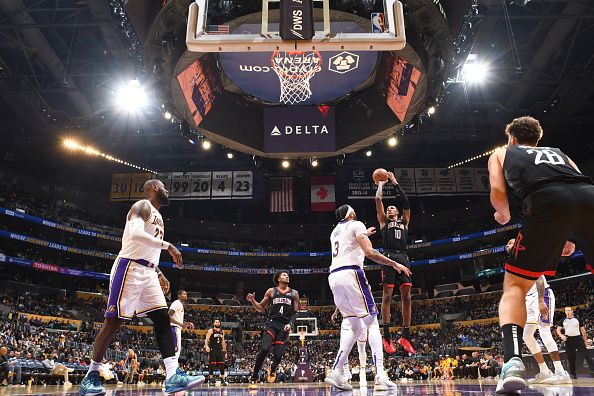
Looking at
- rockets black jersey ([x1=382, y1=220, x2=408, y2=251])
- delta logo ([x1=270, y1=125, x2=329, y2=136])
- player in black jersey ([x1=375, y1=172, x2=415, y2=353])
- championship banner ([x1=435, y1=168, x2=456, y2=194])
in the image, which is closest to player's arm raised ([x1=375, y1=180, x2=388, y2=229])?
player in black jersey ([x1=375, y1=172, x2=415, y2=353])

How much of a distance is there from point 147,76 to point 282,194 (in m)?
16.2

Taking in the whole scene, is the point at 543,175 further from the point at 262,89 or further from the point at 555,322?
the point at 555,322

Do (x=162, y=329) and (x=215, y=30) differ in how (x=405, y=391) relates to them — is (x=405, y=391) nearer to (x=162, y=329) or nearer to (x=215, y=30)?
(x=162, y=329)

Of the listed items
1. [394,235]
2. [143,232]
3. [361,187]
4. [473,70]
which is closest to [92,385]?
[143,232]

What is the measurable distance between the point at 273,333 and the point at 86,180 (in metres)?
31.1

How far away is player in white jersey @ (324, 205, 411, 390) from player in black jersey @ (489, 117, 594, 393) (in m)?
2.58

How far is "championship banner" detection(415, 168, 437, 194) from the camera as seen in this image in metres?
29.1

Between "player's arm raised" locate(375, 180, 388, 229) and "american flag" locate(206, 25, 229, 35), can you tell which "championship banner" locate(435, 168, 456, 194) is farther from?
"american flag" locate(206, 25, 229, 35)

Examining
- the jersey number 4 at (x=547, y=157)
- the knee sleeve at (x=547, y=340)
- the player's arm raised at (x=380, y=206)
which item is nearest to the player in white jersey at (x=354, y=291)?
the player's arm raised at (x=380, y=206)

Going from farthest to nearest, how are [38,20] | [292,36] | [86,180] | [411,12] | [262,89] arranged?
[86,180] < [38,20] < [262,89] < [411,12] < [292,36]

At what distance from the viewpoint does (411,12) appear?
10211mm

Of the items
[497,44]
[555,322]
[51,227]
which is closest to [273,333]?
[497,44]

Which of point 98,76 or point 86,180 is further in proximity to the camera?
point 86,180

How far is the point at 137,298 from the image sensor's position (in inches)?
181
